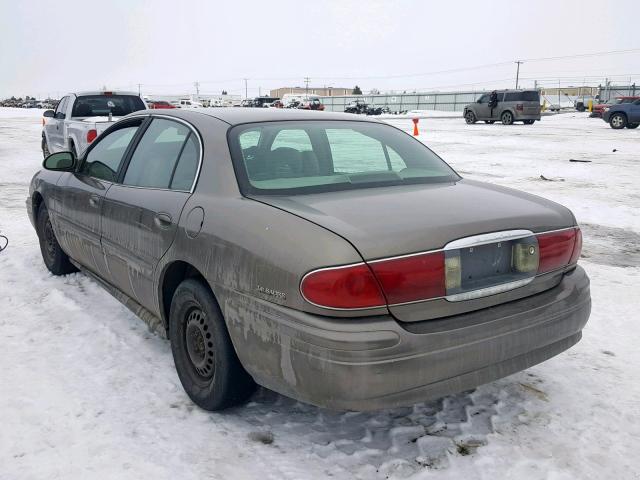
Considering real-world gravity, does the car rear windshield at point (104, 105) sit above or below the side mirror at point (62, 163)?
above

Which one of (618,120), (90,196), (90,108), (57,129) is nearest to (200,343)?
(90,196)

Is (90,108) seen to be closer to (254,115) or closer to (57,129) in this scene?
(57,129)

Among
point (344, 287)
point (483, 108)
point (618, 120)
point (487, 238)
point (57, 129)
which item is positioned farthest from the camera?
point (483, 108)

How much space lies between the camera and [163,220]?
3.29 m

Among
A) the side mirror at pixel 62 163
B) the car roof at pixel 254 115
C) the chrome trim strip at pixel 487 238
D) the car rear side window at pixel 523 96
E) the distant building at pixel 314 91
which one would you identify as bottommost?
the chrome trim strip at pixel 487 238

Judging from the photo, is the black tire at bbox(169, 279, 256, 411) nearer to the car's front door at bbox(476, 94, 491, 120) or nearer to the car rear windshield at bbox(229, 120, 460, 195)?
the car rear windshield at bbox(229, 120, 460, 195)

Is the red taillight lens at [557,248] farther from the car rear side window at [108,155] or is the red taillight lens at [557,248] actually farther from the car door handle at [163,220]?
the car rear side window at [108,155]

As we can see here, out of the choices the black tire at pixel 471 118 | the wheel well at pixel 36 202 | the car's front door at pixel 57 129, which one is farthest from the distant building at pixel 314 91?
the wheel well at pixel 36 202

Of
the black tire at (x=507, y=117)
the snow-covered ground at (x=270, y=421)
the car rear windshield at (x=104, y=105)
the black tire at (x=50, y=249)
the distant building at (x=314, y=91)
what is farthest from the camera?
the distant building at (x=314, y=91)

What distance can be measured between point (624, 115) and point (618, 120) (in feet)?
1.16

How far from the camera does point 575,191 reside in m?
10.0

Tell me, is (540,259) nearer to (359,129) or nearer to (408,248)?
(408,248)

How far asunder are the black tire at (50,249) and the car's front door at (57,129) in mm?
6629

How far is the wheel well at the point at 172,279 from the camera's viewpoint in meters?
3.19
